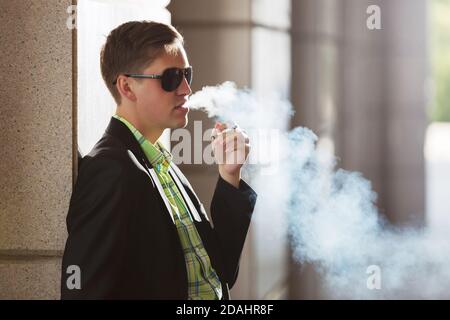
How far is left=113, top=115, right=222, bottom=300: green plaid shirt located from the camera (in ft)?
8.71

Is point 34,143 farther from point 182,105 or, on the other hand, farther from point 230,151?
point 230,151

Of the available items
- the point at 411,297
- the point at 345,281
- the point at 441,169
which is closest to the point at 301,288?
the point at 345,281

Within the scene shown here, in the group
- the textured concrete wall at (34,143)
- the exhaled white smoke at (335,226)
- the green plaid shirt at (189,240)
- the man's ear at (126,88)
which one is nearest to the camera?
the green plaid shirt at (189,240)

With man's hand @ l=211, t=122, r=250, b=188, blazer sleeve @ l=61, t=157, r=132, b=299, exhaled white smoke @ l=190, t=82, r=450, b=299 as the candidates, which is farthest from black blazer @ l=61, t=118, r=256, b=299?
exhaled white smoke @ l=190, t=82, r=450, b=299

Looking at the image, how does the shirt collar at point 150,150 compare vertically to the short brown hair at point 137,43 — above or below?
below

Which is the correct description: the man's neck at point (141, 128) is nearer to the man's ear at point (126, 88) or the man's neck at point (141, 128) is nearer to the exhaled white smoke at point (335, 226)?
the man's ear at point (126, 88)

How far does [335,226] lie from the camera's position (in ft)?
12.8

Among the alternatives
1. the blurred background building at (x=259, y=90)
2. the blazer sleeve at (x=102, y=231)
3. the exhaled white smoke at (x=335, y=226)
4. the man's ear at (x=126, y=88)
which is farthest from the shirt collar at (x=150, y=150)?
the exhaled white smoke at (x=335, y=226)

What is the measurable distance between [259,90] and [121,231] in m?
1.71

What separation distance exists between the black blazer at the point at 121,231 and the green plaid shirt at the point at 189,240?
5cm

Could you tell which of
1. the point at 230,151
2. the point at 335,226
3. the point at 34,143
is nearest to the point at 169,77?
the point at 230,151

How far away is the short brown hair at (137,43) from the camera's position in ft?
8.87

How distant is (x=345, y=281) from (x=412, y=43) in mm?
1572

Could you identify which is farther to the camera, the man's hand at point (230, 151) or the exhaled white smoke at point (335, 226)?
the exhaled white smoke at point (335, 226)
